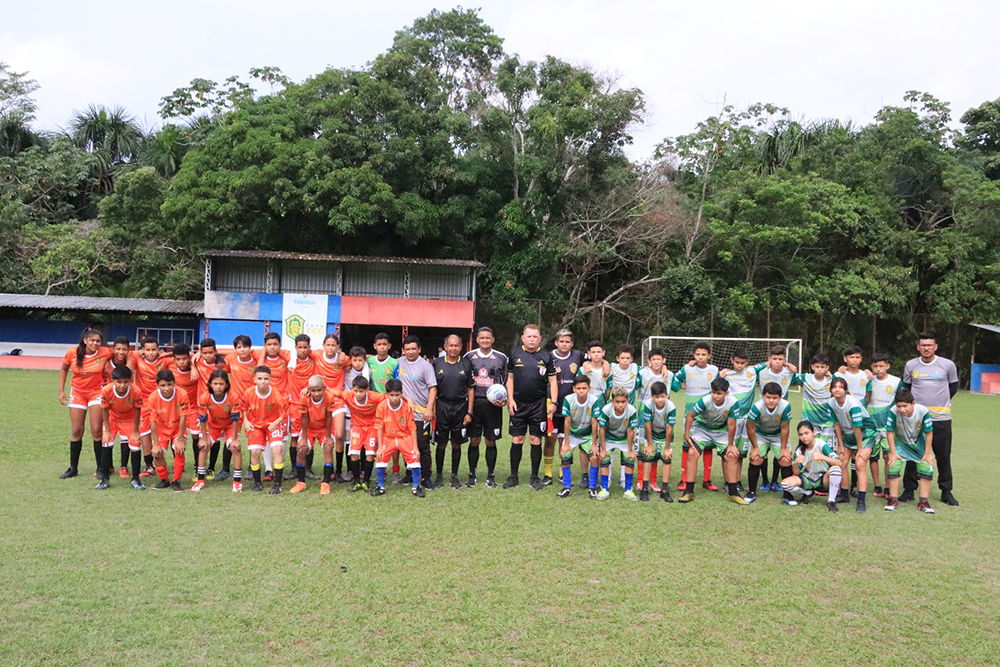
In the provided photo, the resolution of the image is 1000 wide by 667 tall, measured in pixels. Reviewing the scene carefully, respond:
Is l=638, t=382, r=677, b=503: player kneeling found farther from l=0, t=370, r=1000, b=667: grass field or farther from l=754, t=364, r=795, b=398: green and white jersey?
l=754, t=364, r=795, b=398: green and white jersey

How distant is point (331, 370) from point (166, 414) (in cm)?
172

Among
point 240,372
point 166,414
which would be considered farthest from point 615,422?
point 166,414

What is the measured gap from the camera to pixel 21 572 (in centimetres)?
471

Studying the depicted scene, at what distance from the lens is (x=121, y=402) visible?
7695 mm

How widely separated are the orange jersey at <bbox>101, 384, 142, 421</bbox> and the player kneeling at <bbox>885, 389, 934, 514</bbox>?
7747 mm

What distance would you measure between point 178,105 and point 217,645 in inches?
1171

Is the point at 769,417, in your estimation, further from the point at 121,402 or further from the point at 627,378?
the point at 121,402

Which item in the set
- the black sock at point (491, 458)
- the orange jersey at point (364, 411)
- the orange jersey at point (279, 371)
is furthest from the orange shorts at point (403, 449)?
the orange jersey at point (279, 371)

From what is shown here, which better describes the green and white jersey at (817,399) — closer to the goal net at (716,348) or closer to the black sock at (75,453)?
the black sock at (75,453)

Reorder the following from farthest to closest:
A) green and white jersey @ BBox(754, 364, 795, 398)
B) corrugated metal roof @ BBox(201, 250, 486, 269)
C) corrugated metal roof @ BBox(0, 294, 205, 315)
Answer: corrugated metal roof @ BBox(0, 294, 205, 315)
corrugated metal roof @ BBox(201, 250, 486, 269)
green and white jersey @ BBox(754, 364, 795, 398)

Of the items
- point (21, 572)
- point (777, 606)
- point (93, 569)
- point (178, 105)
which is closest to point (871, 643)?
point (777, 606)

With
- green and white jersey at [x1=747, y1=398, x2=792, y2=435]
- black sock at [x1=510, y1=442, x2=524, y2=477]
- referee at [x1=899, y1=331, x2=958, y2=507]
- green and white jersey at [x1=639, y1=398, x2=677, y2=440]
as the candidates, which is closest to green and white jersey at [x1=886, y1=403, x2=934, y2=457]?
referee at [x1=899, y1=331, x2=958, y2=507]

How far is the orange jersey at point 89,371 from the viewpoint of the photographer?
7910mm

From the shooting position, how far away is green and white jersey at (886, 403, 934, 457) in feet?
24.9
